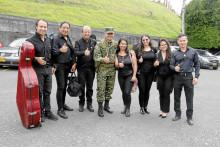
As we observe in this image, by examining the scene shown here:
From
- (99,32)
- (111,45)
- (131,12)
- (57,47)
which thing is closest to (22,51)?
(57,47)

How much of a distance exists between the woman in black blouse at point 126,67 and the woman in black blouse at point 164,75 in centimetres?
53

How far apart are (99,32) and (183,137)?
14824mm

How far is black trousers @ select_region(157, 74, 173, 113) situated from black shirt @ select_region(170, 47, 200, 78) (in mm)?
322

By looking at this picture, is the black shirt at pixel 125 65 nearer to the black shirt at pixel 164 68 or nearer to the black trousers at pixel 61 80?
the black shirt at pixel 164 68

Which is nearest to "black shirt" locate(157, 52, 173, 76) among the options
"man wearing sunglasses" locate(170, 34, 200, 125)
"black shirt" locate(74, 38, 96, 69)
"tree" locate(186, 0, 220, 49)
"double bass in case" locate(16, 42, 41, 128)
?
"man wearing sunglasses" locate(170, 34, 200, 125)

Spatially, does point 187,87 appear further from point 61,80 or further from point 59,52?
point 59,52

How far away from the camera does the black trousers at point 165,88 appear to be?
14.4 feet

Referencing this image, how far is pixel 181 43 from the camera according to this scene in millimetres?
4191

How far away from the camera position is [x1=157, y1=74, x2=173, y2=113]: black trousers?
173 inches

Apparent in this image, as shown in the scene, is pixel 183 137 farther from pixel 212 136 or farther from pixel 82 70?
pixel 82 70

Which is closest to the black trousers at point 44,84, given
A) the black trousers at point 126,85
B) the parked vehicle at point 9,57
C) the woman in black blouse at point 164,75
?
the black trousers at point 126,85

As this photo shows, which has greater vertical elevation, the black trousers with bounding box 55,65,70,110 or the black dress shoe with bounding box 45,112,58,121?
the black trousers with bounding box 55,65,70,110

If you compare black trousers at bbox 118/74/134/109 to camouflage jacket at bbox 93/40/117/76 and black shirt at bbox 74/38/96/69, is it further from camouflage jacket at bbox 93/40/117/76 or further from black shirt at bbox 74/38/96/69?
black shirt at bbox 74/38/96/69

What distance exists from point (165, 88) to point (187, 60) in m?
0.76
